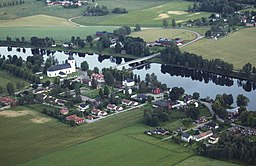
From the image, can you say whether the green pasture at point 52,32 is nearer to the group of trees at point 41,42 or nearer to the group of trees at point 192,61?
the group of trees at point 41,42

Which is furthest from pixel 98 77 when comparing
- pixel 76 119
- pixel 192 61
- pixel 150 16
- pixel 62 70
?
pixel 150 16

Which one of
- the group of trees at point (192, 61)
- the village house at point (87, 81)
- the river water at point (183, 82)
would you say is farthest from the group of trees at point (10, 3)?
the village house at point (87, 81)

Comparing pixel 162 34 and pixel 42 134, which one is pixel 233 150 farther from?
pixel 162 34

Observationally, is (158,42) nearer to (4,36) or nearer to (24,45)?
(24,45)

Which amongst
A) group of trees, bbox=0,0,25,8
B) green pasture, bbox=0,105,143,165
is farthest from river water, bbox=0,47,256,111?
group of trees, bbox=0,0,25,8

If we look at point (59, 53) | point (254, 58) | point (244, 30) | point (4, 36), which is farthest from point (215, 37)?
point (4, 36)

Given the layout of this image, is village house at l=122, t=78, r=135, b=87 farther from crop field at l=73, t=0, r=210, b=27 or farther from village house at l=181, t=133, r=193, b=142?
crop field at l=73, t=0, r=210, b=27
